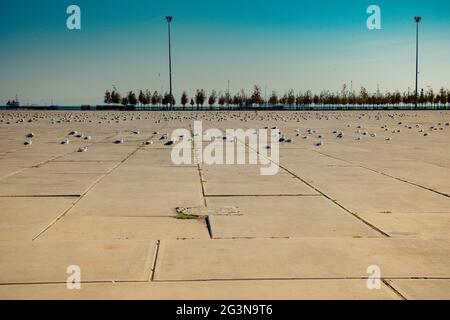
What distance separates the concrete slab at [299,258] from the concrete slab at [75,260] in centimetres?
16

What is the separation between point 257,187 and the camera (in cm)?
638

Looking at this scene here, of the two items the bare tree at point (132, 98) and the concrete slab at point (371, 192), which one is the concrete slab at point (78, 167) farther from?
the bare tree at point (132, 98)

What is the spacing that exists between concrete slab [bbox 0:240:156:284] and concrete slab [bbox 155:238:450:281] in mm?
163

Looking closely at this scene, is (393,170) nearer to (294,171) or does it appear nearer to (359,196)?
(294,171)

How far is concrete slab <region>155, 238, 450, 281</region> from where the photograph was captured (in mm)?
3131

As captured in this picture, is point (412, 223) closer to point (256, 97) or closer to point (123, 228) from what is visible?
point (123, 228)

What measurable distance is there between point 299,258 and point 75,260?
1.60 metres

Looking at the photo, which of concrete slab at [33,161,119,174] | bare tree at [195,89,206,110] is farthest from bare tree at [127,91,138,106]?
concrete slab at [33,161,119,174]

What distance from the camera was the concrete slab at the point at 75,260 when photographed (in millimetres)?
3078

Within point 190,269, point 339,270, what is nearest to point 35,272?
point 190,269

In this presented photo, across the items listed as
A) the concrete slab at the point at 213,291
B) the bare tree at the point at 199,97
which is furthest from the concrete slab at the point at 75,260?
the bare tree at the point at 199,97

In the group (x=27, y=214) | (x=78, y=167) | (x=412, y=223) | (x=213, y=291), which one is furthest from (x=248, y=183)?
(x=213, y=291)

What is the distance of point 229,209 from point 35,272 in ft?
7.52

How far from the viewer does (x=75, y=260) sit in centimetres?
338
